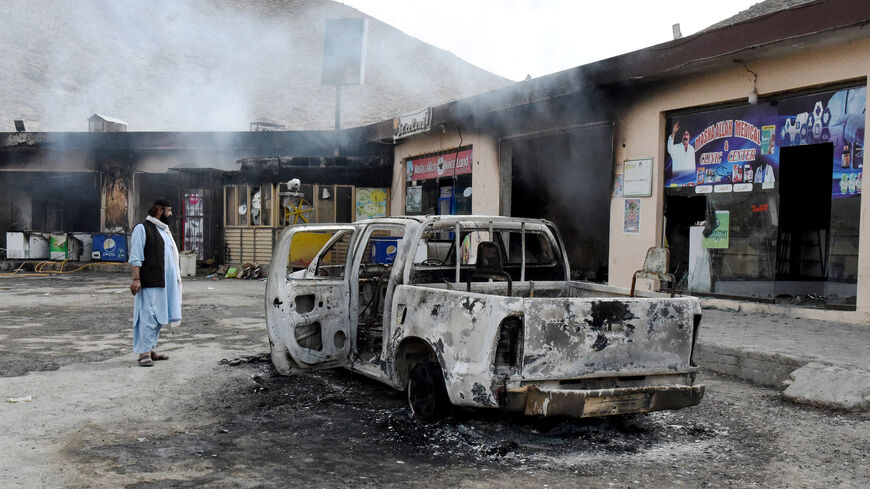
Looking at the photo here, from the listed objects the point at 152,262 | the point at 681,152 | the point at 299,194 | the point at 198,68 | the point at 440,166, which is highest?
the point at 198,68

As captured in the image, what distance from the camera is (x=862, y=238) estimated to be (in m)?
7.89

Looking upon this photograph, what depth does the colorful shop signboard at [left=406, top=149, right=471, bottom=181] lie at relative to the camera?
49.9 feet

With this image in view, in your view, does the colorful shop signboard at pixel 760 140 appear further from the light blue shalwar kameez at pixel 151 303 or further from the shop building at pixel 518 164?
the light blue shalwar kameez at pixel 151 303

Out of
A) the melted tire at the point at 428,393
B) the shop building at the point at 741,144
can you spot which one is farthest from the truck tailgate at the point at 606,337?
the shop building at the point at 741,144

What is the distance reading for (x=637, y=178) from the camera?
1068cm

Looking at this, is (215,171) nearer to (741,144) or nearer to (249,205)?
(249,205)

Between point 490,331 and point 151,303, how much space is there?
4.08m

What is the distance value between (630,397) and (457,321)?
3.60 feet

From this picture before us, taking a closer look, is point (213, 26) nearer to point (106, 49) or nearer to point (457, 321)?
point (106, 49)

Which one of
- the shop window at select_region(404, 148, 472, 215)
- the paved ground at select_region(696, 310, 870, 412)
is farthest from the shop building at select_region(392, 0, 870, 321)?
the shop window at select_region(404, 148, 472, 215)

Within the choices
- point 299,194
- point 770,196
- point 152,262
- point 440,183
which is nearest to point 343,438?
point 152,262

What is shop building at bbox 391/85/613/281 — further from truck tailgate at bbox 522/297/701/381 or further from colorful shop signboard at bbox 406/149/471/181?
truck tailgate at bbox 522/297/701/381

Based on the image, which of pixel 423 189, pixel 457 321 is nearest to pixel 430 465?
pixel 457 321

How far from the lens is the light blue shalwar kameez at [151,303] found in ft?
21.2
